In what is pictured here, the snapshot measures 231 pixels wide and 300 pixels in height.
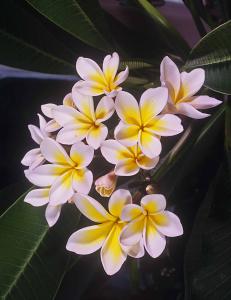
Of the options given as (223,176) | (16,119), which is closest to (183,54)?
(223,176)

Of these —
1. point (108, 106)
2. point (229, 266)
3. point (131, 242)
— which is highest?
point (108, 106)

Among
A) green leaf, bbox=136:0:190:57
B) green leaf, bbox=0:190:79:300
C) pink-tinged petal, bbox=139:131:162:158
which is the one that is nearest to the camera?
pink-tinged petal, bbox=139:131:162:158

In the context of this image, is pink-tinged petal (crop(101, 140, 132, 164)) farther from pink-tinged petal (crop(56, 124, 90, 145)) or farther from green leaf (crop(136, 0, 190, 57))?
green leaf (crop(136, 0, 190, 57))

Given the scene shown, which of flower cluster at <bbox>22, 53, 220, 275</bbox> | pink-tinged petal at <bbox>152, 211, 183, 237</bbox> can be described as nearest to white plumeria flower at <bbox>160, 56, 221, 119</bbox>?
flower cluster at <bbox>22, 53, 220, 275</bbox>

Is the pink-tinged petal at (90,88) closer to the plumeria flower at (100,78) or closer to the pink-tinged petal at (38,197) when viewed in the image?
the plumeria flower at (100,78)

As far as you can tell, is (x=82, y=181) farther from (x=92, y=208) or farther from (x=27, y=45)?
(x=27, y=45)

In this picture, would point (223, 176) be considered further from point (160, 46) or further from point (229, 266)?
point (160, 46)
